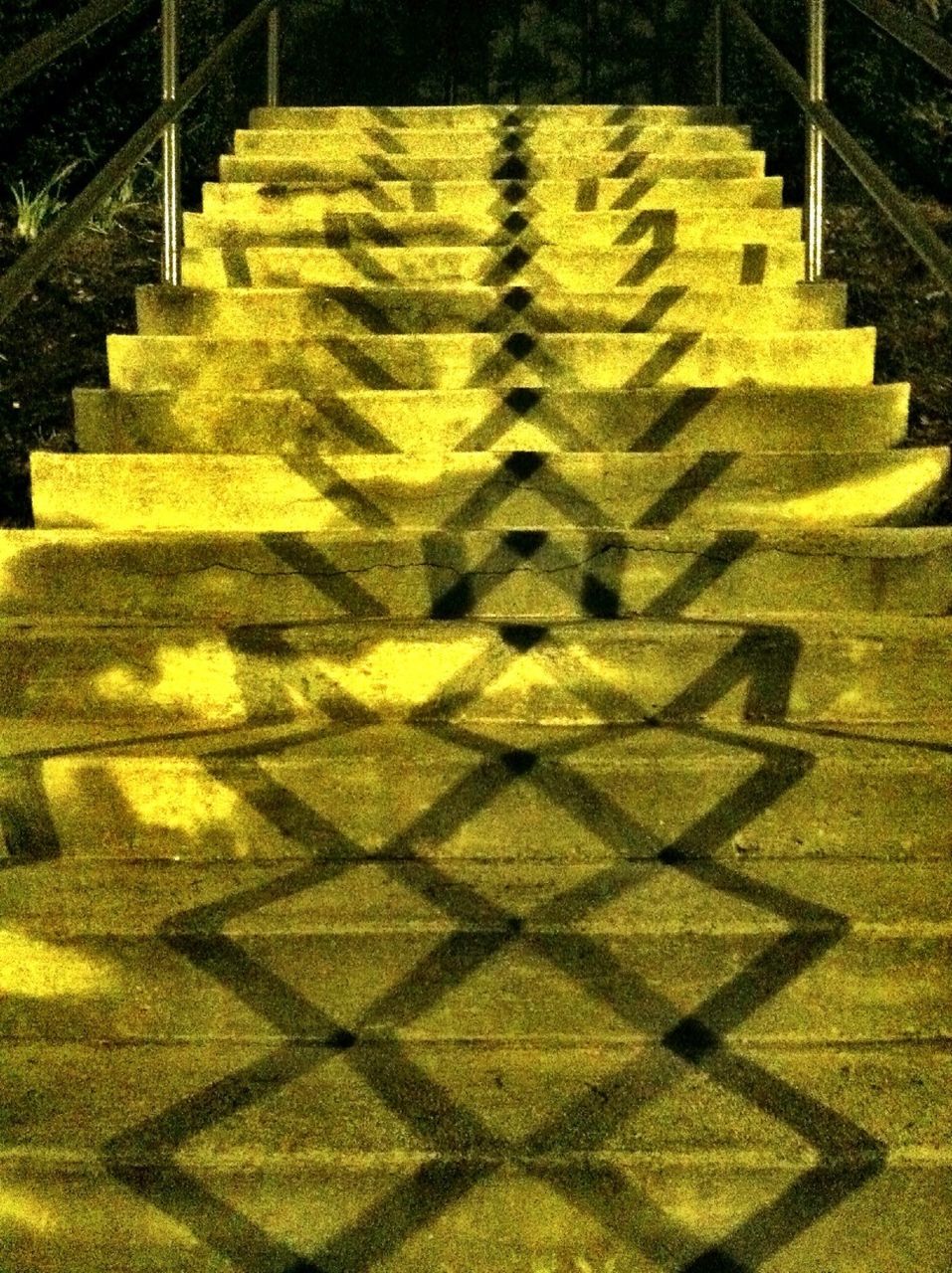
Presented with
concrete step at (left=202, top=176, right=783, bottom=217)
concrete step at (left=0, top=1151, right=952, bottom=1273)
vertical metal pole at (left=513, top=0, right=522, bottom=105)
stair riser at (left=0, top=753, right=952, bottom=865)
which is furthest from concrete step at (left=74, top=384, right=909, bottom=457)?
vertical metal pole at (left=513, top=0, right=522, bottom=105)

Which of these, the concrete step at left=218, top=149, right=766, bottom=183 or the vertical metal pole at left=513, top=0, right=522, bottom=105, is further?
the vertical metal pole at left=513, top=0, right=522, bottom=105

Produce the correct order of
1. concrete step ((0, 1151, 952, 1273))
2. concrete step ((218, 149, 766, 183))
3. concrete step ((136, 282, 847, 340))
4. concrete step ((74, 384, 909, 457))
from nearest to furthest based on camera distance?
concrete step ((0, 1151, 952, 1273)) → concrete step ((74, 384, 909, 457)) → concrete step ((136, 282, 847, 340)) → concrete step ((218, 149, 766, 183))

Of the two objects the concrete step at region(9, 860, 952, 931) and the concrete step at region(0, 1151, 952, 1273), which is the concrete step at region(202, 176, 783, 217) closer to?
the concrete step at region(9, 860, 952, 931)

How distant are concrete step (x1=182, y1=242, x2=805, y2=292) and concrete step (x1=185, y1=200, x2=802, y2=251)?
0.14m

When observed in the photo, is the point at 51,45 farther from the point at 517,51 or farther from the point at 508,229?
the point at 517,51

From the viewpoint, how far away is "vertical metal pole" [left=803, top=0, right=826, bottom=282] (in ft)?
11.9

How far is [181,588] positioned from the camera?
105 inches

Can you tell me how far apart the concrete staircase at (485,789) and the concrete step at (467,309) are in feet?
0.04

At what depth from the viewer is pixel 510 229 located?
399 centimetres

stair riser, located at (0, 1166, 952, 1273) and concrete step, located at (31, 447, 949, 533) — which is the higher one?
concrete step, located at (31, 447, 949, 533)

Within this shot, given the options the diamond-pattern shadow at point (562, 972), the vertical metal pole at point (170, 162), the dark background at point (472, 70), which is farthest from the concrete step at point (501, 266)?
the diamond-pattern shadow at point (562, 972)

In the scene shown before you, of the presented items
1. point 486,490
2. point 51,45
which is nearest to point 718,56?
point 486,490

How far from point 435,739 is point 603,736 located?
0.97 feet

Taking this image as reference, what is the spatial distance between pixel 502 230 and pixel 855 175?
1.06 meters
